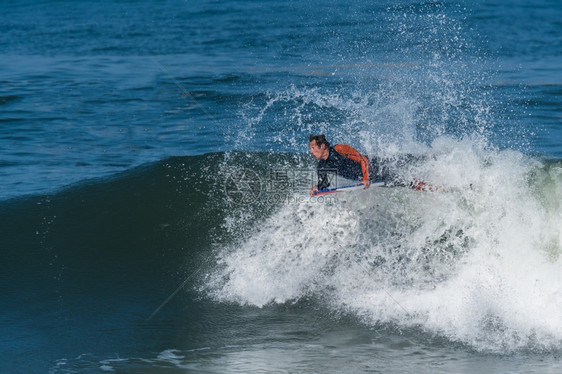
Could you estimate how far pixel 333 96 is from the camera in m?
14.0

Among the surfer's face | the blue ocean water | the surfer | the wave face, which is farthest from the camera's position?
the surfer

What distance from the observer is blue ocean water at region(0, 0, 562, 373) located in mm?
6363

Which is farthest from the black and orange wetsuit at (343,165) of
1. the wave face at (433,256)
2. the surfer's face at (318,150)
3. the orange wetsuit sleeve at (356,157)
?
the wave face at (433,256)

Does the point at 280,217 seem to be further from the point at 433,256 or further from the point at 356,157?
the point at 433,256

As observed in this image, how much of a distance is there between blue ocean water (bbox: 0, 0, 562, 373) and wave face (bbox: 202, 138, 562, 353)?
0.02 metres

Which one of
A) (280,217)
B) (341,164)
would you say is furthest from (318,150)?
(280,217)

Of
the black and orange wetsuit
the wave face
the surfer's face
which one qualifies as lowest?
the wave face

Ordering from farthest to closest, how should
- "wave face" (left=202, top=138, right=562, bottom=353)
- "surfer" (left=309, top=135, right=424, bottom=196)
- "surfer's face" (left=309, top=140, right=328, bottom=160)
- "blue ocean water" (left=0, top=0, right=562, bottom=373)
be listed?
1. "surfer" (left=309, top=135, right=424, bottom=196)
2. "surfer's face" (left=309, top=140, right=328, bottom=160)
3. "wave face" (left=202, top=138, right=562, bottom=353)
4. "blue ocean water" (left=0, top=0, right=562, bottom=373)

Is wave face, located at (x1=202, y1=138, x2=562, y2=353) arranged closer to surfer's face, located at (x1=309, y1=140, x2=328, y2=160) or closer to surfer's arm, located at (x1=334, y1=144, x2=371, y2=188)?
surfer's arm, located at (x1=334, y1=144, x2=371, y2=188)

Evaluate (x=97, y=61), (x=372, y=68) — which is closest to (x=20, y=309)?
(x=372, y=68)

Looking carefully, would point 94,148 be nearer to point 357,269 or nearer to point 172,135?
point 172,135

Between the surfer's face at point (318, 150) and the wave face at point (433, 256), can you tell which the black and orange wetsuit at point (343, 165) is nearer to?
the surfer's face at point (318, 150)

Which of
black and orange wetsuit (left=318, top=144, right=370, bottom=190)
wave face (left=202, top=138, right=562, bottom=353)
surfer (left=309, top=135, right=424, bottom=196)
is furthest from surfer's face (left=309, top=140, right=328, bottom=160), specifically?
wave face (left=202, top=138, right=562, bottom=353)

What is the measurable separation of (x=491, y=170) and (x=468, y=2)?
50.6ft
